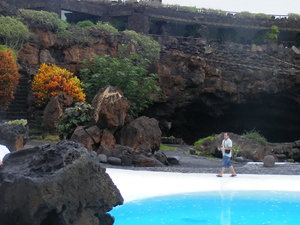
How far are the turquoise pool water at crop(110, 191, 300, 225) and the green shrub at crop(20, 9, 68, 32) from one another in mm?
16647

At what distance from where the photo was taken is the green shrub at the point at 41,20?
77.3 ft

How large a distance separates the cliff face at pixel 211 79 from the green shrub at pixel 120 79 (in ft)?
8.41

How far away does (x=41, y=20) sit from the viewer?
23797mm

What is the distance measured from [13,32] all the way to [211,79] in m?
11.8

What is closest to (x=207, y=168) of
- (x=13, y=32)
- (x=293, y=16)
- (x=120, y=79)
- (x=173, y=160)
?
(x=173, y=160)

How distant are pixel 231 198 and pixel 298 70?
65.1 ft

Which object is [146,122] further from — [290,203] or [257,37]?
[257,37]

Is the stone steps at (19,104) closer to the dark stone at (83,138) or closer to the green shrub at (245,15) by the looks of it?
the dark stone at (83,138)

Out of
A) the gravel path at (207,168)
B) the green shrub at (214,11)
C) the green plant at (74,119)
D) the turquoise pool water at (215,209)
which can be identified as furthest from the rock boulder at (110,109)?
the green shrub at (214,11)

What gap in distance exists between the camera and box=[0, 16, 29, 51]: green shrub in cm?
2120

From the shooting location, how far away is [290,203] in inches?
379

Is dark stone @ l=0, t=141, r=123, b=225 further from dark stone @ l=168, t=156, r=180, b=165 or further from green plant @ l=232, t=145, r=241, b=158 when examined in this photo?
green plant @ l=232, t=145, r=241, b=158

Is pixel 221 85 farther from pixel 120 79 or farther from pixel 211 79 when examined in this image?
pixel 120 79

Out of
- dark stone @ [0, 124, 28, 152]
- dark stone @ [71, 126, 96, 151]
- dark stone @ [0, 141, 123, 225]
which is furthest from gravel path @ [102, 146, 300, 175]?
dark stone @ [0, 141, 123, 225]
